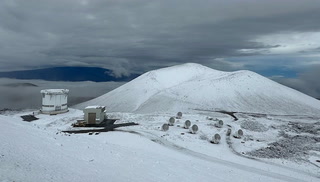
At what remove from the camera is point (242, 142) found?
37.7 metres

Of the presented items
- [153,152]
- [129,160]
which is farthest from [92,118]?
[129,160]

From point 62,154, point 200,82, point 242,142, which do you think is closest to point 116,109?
point 200,82

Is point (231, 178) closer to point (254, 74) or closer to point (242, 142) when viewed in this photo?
point (242, 142)

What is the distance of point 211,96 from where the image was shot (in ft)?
343

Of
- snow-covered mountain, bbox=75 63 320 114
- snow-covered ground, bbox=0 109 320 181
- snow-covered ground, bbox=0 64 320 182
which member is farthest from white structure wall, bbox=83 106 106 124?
snow-covered mountain, bbox=75 63 320 114

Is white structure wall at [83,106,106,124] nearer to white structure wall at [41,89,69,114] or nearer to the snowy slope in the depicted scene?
white structure wall at [41,89,69,114]

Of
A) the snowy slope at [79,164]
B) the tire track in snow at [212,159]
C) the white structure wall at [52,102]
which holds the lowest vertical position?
the tire track in snow at [212,159]

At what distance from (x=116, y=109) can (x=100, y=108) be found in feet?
185

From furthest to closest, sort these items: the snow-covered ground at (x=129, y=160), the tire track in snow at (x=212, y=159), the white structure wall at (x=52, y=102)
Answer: the white structure wall at (x=52, y=102) < the tire track in snow at (x=212, y=159) < the snow-covered ground at (x=129, y=160)

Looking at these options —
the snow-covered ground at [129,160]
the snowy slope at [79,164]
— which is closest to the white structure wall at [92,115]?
the snow-covered ground at [129,160]

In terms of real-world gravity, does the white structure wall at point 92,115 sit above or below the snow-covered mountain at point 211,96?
below

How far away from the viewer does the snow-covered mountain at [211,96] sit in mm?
Result: 94812

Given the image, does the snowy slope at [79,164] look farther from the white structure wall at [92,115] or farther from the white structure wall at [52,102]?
the white structure wall at [52,102]

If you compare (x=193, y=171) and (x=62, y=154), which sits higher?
(x=62, y=154)
